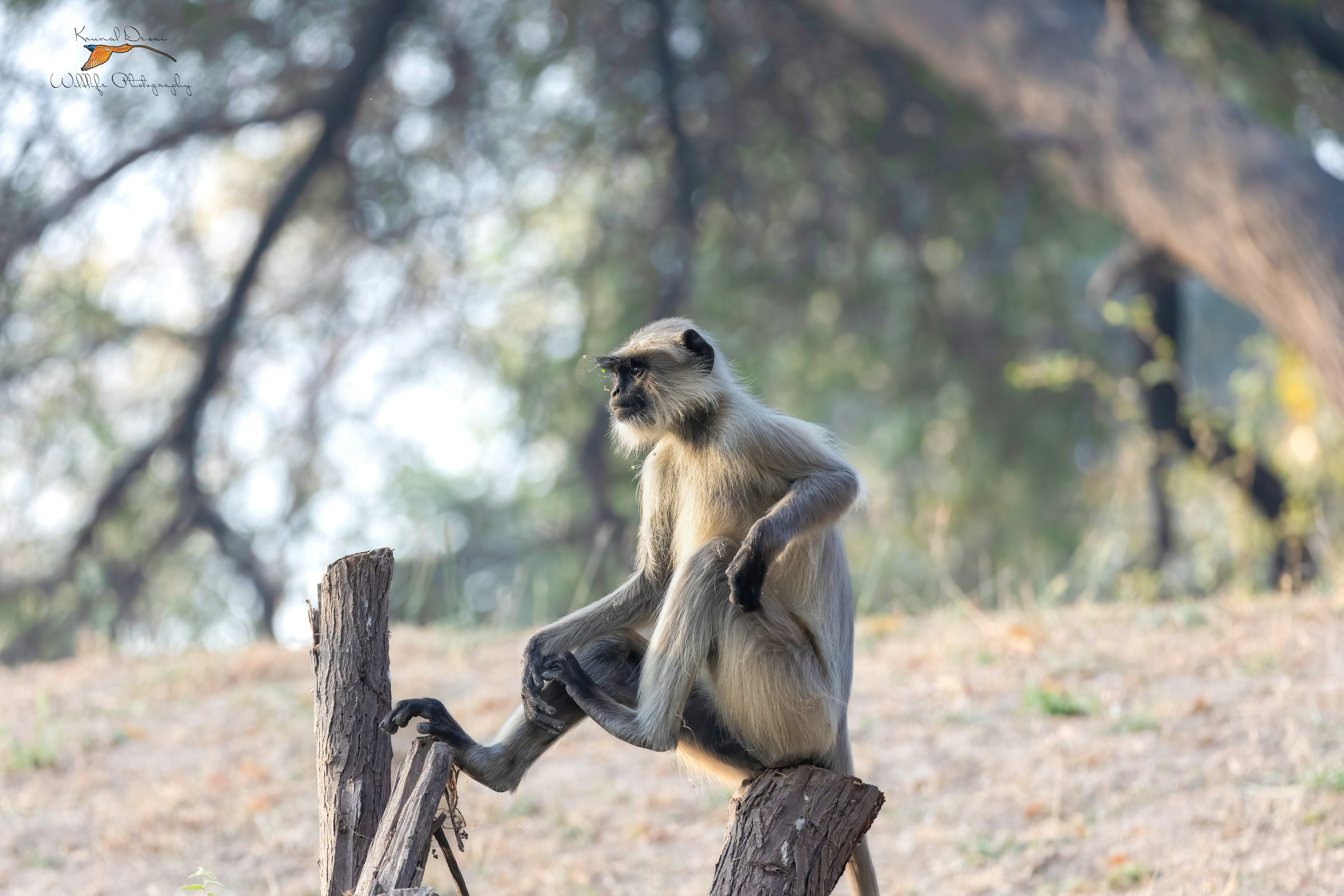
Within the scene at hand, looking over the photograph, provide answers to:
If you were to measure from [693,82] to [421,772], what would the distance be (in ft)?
28.1

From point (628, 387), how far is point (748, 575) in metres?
0.85

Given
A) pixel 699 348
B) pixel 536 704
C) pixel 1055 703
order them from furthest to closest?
pixel 1055 703 → pixel 699 348 → pixel 536 704

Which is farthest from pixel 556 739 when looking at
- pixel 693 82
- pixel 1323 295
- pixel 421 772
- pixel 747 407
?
pixel 693 82

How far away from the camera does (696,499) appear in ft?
11.7

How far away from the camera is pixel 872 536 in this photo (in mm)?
14750

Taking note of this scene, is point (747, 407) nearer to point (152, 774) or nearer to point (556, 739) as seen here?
point (556, 739)

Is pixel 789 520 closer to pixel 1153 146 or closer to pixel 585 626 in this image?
pixel 585 626

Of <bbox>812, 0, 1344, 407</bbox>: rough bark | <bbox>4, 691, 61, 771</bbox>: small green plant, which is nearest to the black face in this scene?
<bbox>4, 691, 61, 771</bbox>: small green plant

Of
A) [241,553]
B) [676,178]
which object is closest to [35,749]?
[241,553]

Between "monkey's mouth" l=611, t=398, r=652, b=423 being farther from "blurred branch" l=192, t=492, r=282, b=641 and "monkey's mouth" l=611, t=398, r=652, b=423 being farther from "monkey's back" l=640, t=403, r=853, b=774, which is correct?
"blurred branch" l=192, t=492, r=282, b=641

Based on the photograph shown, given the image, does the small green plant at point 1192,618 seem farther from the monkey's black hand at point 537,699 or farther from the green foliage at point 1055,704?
the monkey's black hand at point 537,699

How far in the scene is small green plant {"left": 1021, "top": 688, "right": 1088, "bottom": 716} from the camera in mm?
5703

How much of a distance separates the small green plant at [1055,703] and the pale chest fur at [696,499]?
2826 millimetres

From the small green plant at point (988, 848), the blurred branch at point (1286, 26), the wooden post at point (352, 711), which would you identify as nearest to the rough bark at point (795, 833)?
the wooden post at point (352, 711)
